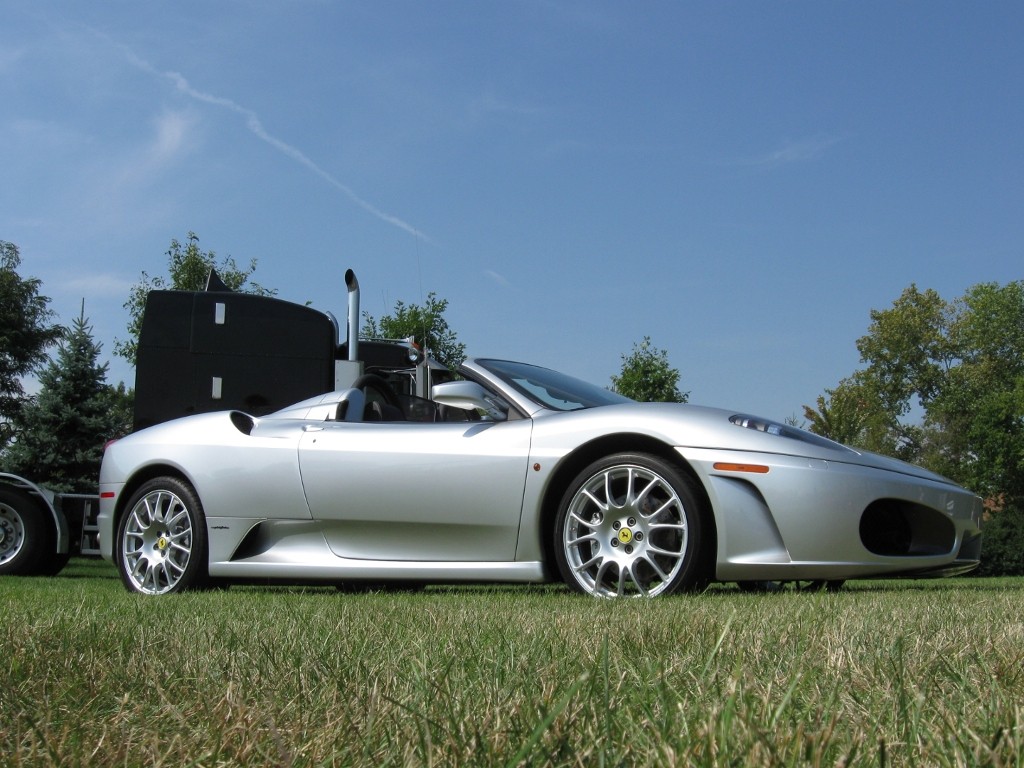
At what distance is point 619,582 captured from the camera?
4805 mm

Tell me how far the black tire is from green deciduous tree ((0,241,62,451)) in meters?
39.0

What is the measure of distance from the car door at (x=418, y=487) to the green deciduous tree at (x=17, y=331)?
40133 millimetres

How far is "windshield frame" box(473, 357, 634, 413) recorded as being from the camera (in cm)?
559

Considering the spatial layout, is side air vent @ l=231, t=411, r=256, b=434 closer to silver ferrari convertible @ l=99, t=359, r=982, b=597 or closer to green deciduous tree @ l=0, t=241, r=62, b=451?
silver ferrari convertible @ l=99, t=359, r=982, b=597

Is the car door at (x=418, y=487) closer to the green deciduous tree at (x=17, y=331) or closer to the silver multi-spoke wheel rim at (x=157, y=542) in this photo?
the silver multi-spoke wheel rim at (x=157, y=542)

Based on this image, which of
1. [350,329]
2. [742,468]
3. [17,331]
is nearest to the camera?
[742,468]

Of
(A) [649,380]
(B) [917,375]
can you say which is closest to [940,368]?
(B) [917,375]

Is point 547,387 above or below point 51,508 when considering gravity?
above

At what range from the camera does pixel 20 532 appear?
364 inches

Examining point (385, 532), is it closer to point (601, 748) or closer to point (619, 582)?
point (619, 582)

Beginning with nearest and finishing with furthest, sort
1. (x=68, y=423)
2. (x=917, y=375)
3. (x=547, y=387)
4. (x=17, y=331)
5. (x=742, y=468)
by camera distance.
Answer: (x=742, y=468)
(x=547, y=387)
(x=68, y=423)
(x=17, y=331)
(x=917, y=375)

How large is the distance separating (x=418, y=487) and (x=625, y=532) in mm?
1102

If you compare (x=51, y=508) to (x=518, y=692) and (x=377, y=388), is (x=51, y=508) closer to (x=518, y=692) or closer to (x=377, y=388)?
(x=377, y=388)

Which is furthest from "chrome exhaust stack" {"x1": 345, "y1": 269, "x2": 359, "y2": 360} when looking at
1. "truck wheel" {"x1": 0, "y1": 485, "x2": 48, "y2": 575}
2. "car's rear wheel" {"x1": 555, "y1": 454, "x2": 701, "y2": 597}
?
"car's rear wheel" {"x1": 555, "y1": 454, "x2": 701, "y2": 597}
